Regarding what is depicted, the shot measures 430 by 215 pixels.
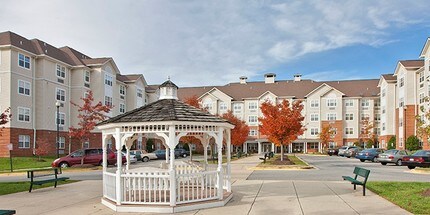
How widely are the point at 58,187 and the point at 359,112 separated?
227ft

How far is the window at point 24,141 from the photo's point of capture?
39.5 meters

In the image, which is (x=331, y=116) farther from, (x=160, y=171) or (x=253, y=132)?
(x=160, y=171)

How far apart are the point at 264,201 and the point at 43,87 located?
36.7 metres

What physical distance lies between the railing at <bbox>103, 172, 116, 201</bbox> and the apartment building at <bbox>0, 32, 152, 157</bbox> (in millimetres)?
22463

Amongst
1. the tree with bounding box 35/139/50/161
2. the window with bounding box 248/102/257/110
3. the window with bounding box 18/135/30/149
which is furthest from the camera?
the window with bounding box 248/102/257/110

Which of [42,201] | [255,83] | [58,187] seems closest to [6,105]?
[58,187]

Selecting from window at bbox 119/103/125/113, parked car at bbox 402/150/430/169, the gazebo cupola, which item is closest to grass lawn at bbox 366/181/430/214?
the gazebo cupola

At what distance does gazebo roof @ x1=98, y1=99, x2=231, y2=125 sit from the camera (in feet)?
37.4

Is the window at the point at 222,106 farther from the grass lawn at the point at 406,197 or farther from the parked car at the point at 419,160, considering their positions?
the grass lawn at the point at 406,197

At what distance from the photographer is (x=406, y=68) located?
55.1 meters

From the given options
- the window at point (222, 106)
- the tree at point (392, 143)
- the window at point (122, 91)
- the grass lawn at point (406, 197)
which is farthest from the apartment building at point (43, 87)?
the tree at point (392, 143)

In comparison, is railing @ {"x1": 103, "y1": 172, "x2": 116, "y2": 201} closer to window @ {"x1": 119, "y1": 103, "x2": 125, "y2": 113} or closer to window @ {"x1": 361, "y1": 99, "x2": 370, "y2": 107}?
window @ {"x1": 119, "y1": 103, "x2": 125, "y2": 113}

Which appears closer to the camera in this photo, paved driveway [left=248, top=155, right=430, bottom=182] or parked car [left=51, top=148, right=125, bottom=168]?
paved driveway [left=248, top=155, right=430, bottom=182]

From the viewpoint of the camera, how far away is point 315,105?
77.4 meters
